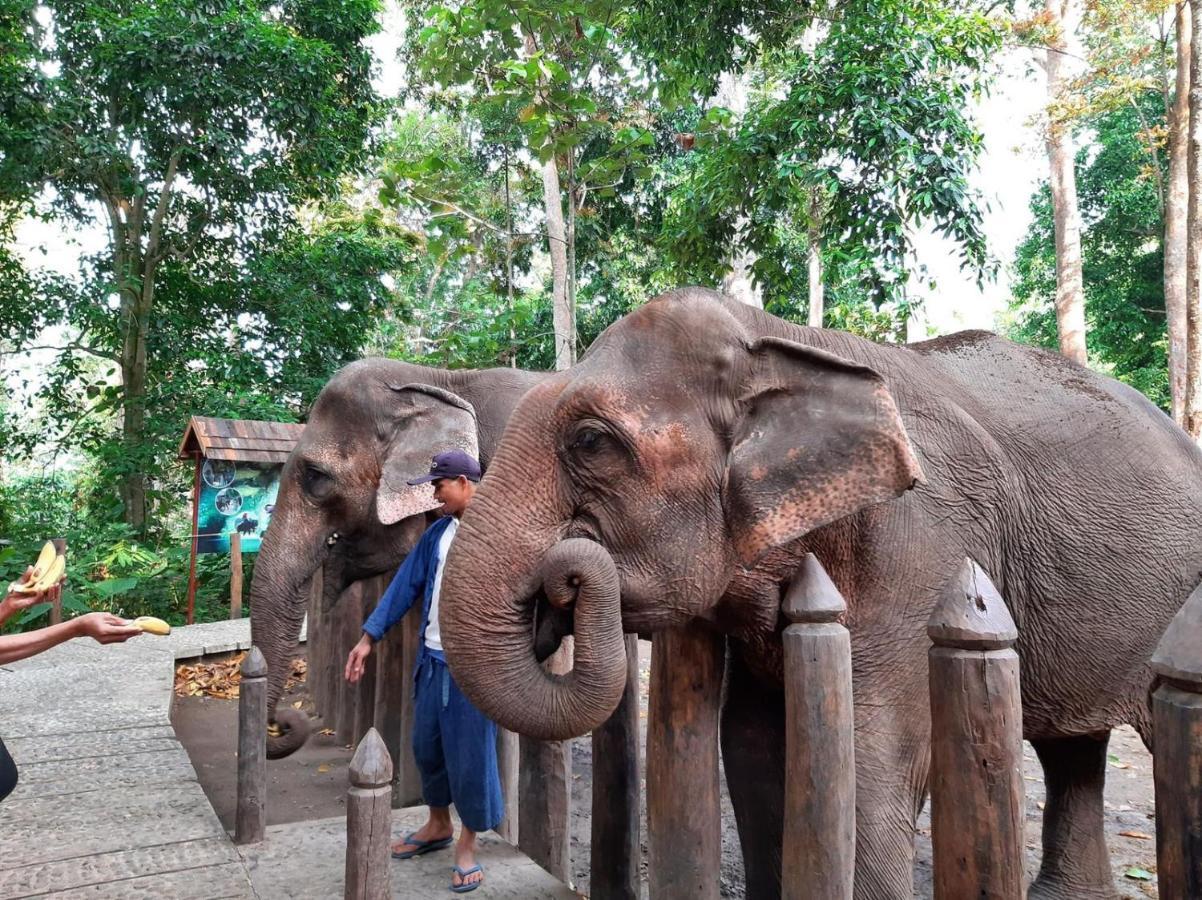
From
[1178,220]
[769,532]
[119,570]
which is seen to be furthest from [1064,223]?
[119,570]

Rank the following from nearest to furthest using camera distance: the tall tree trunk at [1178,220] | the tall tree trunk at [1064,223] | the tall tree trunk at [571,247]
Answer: the tall tree trunk at [571,247] < the tall tree trunk at [1178,220] < the tall tree trunk at [1064,223]

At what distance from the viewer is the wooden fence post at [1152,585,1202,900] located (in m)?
1.23

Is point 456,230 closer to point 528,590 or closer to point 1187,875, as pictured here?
point 528,590

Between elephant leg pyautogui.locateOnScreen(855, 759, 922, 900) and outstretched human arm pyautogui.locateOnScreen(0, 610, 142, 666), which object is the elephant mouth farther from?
outstretched human arm pyautogui.locateOnScreen(0, 610, 142, 666)

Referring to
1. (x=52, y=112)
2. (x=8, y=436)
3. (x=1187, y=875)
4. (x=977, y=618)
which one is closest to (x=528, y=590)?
(x=977, y=618)

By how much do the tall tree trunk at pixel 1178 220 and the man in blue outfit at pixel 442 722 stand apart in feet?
31.3

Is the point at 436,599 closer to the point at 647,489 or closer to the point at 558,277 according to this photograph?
the point at 647,489

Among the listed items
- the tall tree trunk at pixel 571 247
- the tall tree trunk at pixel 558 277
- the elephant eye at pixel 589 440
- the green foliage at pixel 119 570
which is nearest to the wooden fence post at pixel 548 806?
the elephant eye at pixel 589 440

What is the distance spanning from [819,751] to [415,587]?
2180 millimetres

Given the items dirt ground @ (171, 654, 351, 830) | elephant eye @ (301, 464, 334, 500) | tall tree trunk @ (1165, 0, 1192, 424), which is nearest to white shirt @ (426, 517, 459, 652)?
elephant eye @ (301, 464, 334, 500)

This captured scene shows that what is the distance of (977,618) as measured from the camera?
1.50m

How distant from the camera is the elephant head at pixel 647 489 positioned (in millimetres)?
2289

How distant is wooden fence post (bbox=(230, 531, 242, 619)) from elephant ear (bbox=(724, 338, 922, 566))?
7.73m

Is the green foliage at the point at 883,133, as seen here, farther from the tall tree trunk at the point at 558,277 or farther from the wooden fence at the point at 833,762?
the wooden fence at the point at 833,762
